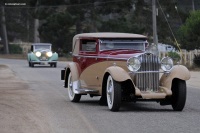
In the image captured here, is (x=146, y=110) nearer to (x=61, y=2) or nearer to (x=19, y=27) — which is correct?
(x=61, y=2)

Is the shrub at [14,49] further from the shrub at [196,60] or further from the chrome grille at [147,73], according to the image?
the chrome grille at [147,73]

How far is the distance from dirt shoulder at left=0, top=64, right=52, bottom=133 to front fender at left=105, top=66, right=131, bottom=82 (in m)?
1.87

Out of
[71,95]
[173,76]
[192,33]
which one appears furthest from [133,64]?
[192,33]

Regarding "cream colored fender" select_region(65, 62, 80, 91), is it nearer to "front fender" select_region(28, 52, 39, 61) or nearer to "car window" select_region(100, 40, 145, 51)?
"car window" select_region(100, 40, 145, 51)

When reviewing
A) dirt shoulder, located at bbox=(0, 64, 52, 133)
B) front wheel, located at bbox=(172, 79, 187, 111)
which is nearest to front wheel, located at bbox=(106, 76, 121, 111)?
front wheel, located at bbox=(172, 79, 187, 111)

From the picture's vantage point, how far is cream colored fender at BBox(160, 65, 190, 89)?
1508cm

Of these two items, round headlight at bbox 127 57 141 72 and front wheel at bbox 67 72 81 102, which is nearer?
round headlight at bbox 127 57 141 72

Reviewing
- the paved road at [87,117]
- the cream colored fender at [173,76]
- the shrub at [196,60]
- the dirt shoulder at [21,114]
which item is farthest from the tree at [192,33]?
the cream colored fender at [173,76]

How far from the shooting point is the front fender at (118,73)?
→ 14.5m

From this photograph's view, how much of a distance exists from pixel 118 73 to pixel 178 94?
1.59m

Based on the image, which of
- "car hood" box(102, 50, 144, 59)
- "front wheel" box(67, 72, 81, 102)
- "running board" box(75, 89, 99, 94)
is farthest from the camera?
"front wheel" box(67, 72, 81, 102)

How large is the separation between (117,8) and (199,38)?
83.4ft

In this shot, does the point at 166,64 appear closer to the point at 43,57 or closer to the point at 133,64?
the point at 133,64

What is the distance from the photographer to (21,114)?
14.3 meters
